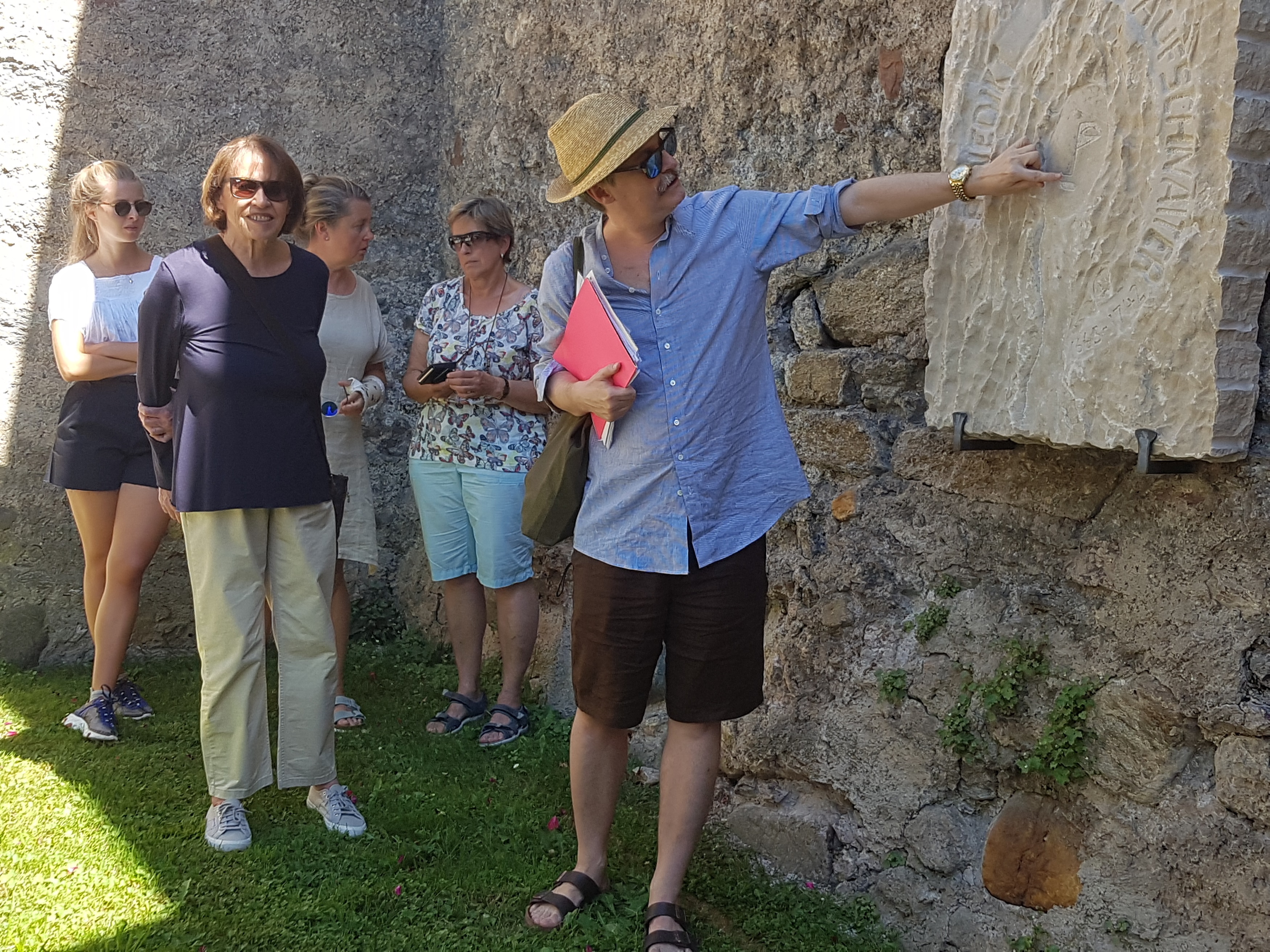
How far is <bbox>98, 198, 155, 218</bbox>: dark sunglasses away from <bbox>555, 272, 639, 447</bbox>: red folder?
2114 millimetres

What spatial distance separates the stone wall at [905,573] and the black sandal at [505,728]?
29 centimetres

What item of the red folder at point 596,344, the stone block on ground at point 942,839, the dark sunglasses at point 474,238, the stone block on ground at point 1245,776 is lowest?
the stone block on ground at point 942,839

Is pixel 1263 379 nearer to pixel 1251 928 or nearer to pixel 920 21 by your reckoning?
pixel 1251 928

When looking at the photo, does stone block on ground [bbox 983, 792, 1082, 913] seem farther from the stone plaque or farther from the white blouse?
the white blouse

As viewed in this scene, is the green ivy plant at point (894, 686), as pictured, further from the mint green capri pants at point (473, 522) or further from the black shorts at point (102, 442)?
the black shorts at point (102, 442)

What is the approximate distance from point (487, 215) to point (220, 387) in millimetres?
1196

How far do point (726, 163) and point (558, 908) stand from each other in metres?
2.04

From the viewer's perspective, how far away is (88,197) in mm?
3697

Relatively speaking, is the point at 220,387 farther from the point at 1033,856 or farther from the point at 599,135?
the point at 1033,856

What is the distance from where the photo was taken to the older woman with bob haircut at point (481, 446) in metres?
3.65

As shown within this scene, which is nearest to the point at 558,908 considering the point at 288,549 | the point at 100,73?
the point at 288,549

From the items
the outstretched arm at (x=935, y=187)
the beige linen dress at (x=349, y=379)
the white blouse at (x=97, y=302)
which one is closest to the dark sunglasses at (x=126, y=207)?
the white blouse at (x=97, y=302)

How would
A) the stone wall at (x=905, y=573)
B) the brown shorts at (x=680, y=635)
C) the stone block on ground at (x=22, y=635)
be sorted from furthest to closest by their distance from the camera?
the stone block on ground at (x=22, y=635)
the brown shorts at (x=680, y=635)
the stone wall at (x=905, y=573)

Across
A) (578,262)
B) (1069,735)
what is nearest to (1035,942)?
(1069,735)
